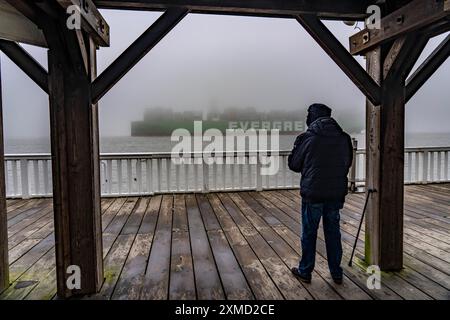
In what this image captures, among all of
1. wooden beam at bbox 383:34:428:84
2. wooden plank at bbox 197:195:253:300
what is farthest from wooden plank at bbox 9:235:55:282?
wooden beam at bbox 383:34:428:84

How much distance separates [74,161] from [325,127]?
1.90 metres

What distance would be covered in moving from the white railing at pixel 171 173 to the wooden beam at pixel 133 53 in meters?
3.54

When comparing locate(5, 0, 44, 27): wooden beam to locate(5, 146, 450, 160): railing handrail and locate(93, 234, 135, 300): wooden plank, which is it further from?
locate(5, 146, 450, 160): railing handrail

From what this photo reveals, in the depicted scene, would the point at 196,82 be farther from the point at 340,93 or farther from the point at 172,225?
the point at 172,225

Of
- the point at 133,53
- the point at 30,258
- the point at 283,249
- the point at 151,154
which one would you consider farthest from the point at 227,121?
the point at 133,53

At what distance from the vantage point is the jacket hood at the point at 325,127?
88.1 inches

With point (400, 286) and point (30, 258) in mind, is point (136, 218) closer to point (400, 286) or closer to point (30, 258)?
point (30, 258)

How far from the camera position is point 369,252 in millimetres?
2789

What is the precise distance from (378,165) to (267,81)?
12.9m

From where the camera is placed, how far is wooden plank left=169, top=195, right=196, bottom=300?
230 cm

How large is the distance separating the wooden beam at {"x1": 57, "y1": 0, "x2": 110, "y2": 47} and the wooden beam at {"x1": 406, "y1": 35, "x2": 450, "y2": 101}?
Result: 2.60m

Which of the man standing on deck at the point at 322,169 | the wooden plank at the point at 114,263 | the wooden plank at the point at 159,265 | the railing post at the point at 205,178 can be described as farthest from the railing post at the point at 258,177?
the man standing on deck at the point at 322,169
